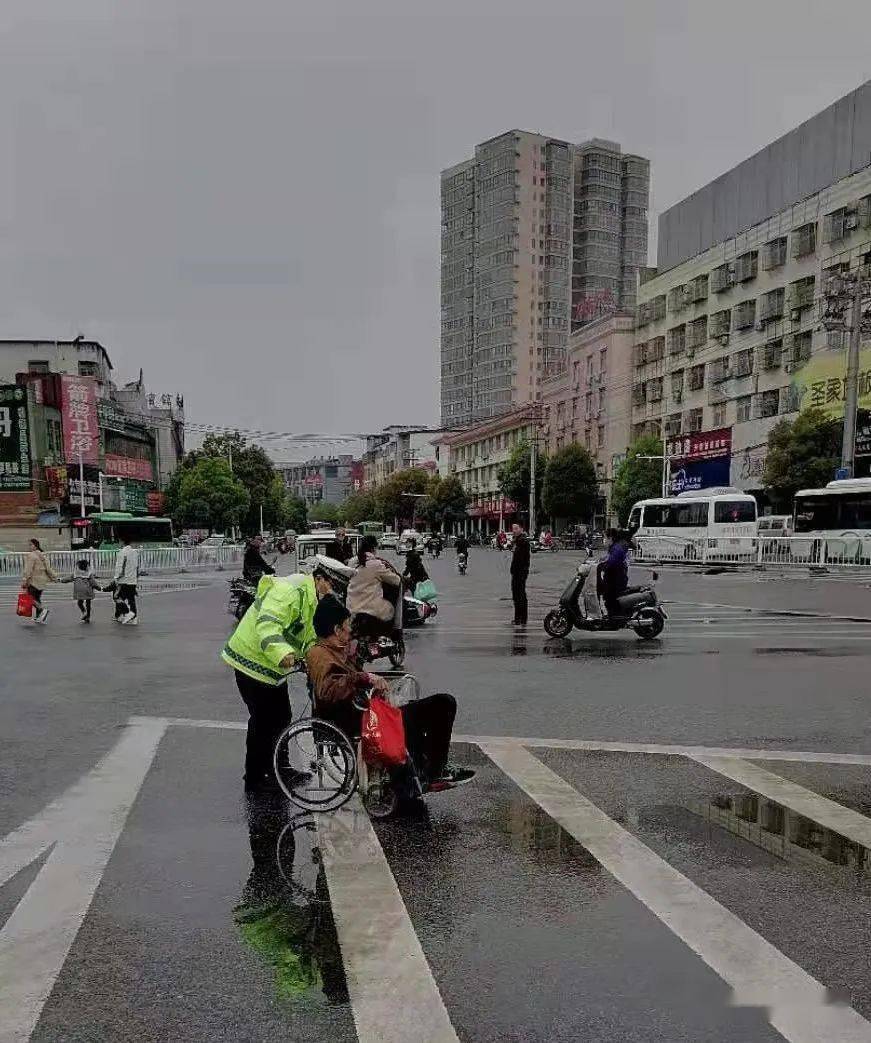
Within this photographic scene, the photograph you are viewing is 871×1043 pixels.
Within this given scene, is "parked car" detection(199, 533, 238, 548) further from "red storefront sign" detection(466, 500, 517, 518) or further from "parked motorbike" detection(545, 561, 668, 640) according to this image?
"red storefront sign" detection(466, 500, 517, 518)

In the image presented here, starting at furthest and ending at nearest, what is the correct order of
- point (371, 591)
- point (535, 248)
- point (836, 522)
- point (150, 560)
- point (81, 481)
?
1. point (535, 248)
2. point (81, 481)
3. point (150, 560)
4. point (836, 522)
5. point (371, 591)

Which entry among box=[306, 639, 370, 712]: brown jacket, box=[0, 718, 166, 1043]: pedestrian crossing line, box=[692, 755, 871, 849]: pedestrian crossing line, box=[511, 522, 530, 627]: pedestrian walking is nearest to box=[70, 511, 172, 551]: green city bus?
box=[511, 522, 530, 627]: pedestrian walking

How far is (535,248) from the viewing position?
392ft

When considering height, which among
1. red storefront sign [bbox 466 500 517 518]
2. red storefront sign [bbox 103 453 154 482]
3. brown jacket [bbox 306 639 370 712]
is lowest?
brown jacket [bbox 306 639 370 712]

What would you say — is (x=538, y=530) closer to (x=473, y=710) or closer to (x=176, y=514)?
(x=176, y=514)

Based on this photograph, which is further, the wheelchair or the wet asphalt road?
the wheelchair

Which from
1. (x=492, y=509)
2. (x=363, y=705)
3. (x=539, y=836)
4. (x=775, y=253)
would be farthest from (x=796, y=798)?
(x=492, y=509)

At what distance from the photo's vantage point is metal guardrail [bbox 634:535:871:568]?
28.7 meters

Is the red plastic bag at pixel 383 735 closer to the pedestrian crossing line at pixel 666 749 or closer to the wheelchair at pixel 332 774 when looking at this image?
the wheelchair at pixel 332 774

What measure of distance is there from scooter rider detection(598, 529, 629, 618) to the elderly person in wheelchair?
8418 millimetres

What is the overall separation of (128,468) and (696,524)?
151 feet

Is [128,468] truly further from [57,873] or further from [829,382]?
[57,873]

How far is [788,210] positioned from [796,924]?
2029 inches

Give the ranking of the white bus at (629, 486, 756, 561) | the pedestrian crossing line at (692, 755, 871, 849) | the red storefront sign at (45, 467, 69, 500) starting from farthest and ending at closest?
the red storefront sign at (45, 467, 69, 500) → the white bus at (629, 486, 756, 561) → the pedestrian crossing line at (692, 755, 871, 849)
